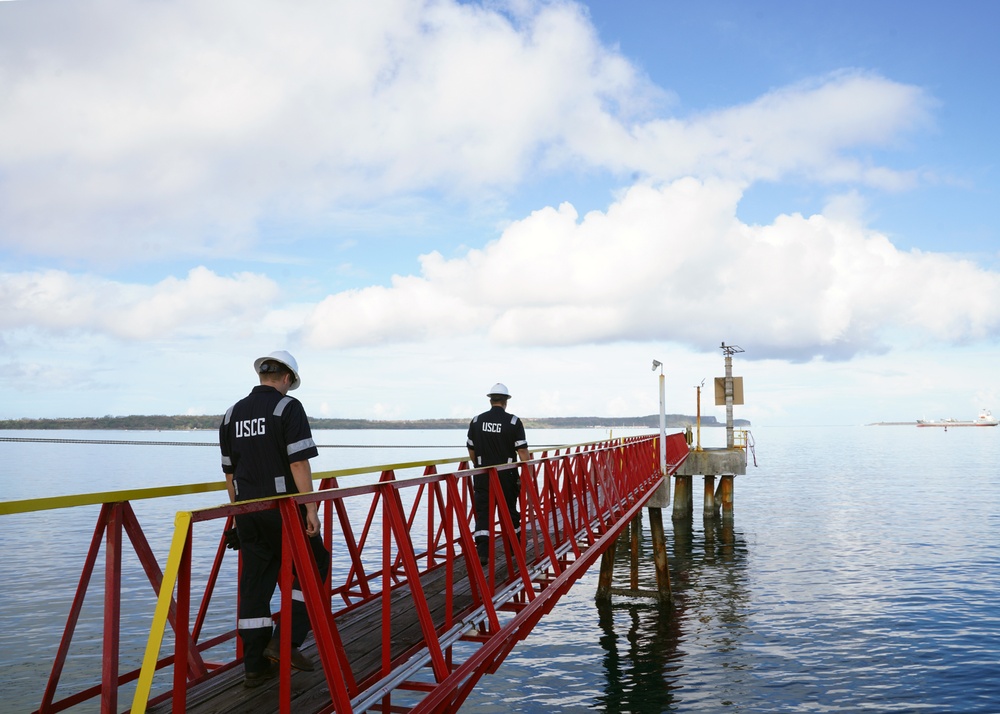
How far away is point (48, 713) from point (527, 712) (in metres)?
7.87

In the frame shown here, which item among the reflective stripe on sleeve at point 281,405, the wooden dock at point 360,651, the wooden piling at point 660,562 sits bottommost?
the wooden piling at point 660,562

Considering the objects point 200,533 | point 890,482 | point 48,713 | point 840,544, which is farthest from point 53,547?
point 890,482

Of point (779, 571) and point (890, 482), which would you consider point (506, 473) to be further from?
point (890, 482)

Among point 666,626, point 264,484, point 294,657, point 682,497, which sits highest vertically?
point 264,484

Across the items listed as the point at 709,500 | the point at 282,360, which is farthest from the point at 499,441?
the point at 709,500

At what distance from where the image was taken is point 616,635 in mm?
14578

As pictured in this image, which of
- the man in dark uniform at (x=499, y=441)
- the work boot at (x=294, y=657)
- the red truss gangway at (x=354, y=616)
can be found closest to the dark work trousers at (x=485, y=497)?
the man in dark uniform at (x=499, y=441)

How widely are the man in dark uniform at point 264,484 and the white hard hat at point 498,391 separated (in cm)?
432

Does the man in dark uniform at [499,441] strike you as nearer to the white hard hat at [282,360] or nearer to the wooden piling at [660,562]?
the white hard hat at [282,360]

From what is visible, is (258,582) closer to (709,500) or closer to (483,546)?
(483,546)

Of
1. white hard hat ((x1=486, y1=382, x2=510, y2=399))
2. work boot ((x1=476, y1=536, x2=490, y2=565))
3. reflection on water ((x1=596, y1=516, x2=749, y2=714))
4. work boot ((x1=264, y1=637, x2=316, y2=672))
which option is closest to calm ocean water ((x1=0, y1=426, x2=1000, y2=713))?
reflection on water ((x1=596, y1=516, x2=749, y2=714))

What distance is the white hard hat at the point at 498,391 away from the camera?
887 centimetres

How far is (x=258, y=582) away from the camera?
15.1 ft

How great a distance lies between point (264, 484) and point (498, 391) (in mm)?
4462
